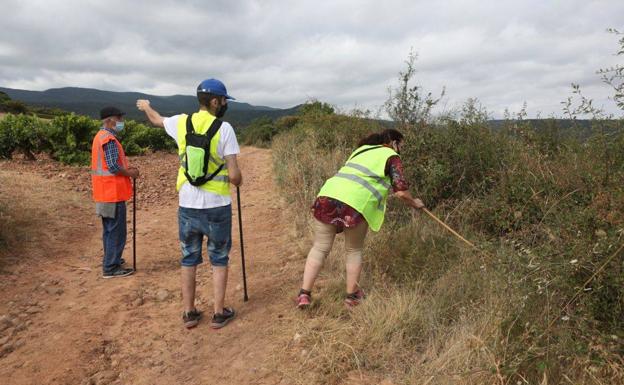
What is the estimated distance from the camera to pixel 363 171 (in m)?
3.55

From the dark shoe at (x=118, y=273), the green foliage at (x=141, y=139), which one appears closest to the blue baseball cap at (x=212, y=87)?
the dark shoe at (x=118, y=273)

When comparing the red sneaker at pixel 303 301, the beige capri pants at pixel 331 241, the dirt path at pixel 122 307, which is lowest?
the dirt path at pixel 122 307

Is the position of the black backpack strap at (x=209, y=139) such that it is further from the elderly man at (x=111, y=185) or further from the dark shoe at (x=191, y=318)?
the elderly man at (x=111, y=185)

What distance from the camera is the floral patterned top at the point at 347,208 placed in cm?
350

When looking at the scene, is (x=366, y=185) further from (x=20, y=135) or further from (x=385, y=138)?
A: (x=20, y=135)

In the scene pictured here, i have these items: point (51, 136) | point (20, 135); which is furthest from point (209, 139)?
point (20, 135)

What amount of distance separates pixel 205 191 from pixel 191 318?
113 centimetres

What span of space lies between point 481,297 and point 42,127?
37.4ft

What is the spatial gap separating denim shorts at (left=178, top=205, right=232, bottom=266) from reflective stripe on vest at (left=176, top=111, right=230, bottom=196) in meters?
0.17

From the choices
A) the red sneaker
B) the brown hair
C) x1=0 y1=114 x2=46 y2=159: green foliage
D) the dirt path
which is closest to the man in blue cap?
the dirt path

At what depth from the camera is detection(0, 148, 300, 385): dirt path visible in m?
3.10

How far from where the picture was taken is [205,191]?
335 centimetres

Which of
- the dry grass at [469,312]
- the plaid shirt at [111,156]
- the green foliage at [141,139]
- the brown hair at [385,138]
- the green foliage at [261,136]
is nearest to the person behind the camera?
the dry grass at [469,312]

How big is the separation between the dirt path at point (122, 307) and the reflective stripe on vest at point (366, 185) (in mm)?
1134
